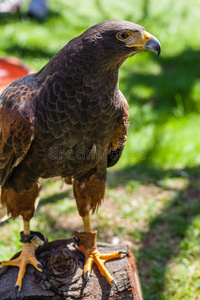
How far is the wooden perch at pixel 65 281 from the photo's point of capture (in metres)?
2.78

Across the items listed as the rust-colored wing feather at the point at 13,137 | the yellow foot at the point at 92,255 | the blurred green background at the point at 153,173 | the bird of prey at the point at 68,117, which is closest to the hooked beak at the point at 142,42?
the bird of prey at the point at 68,117

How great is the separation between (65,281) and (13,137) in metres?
1.17

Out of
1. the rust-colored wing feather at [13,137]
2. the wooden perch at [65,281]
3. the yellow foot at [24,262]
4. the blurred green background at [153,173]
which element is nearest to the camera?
the rust-colored wing feather at [13,137]

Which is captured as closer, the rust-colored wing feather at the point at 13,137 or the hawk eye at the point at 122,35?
the hawk eye at the point at 122,35

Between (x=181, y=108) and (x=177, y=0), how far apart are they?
20.2 feet

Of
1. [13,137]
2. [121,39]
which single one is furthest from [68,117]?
[121,39]

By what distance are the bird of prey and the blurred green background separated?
830 mm

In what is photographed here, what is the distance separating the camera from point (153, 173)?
5.15 metres

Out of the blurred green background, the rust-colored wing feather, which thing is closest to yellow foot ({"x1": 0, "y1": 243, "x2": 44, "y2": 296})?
the rust-colored wing feather

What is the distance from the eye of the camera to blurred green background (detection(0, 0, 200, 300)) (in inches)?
153

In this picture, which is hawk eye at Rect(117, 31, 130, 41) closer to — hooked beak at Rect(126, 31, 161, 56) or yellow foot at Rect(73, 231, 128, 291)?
hooked beak at Rect(126, 31, 161, 56)

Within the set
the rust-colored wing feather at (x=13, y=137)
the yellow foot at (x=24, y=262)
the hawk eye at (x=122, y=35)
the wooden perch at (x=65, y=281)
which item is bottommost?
the wooden perch at (x=65, y=281)

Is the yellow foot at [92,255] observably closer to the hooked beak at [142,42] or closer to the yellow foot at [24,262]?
the yellow foot at [24,262]

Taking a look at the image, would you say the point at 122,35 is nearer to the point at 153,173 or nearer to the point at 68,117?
the point at 68,117
